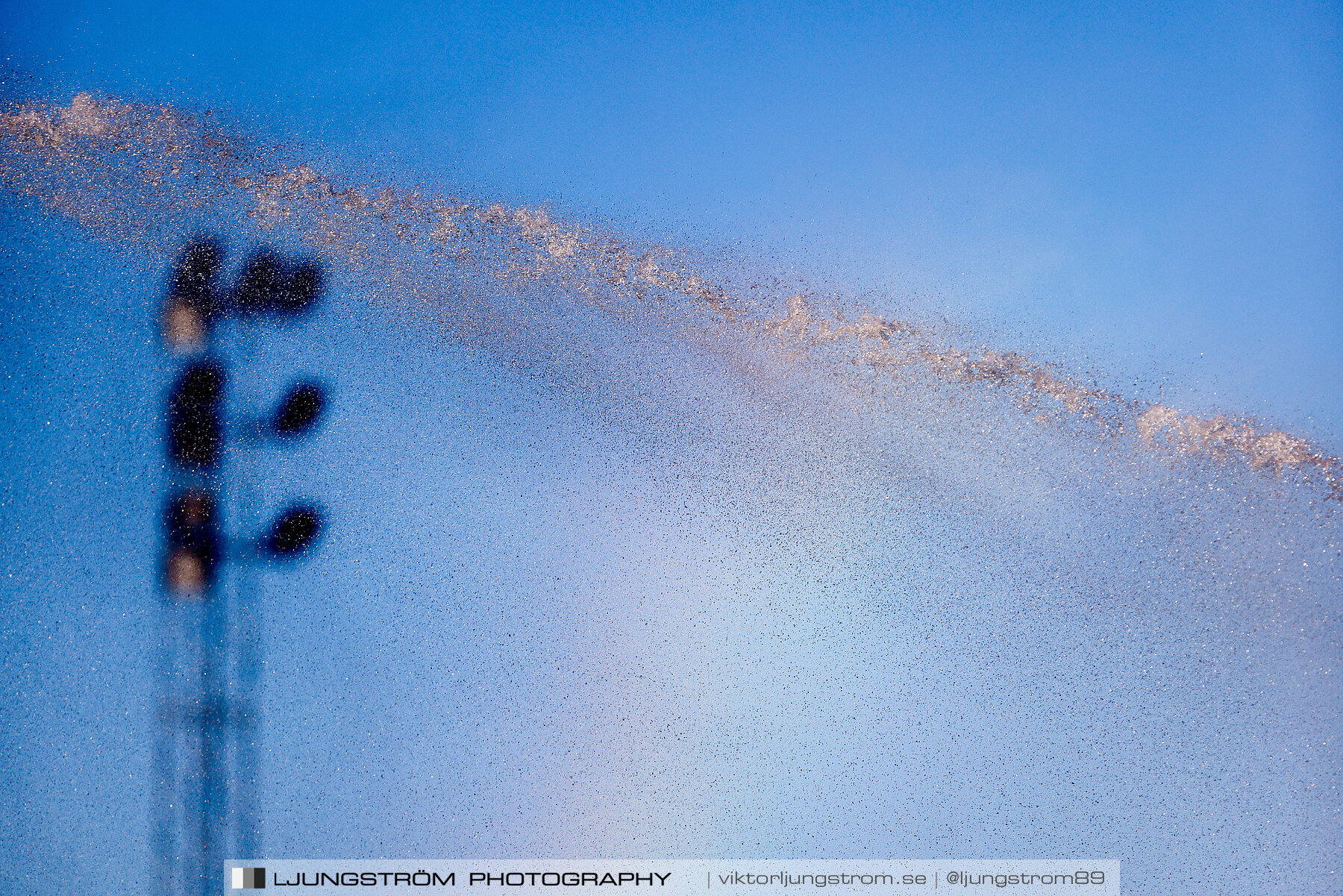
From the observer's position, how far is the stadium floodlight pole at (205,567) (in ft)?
5.87

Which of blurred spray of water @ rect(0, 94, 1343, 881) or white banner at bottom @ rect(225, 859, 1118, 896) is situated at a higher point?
blurred spray of water @ rect(0, 94, 1343, 881)

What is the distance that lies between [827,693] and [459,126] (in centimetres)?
169

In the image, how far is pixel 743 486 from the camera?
1.83 metres

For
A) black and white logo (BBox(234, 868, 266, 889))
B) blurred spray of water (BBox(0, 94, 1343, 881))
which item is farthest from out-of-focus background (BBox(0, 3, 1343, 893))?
black and white logo (BBox(234, 868, 266, 889))

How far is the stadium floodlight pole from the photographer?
1.79 meters

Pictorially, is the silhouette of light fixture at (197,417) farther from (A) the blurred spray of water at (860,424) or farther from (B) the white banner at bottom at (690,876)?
(B) the white banner at bottom at (690,876)

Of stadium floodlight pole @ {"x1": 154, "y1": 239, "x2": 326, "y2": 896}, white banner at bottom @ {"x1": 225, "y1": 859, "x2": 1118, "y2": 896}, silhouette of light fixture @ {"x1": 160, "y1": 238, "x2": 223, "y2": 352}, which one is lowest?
white banner at bottom @ {"x1": 225, "y1": 859, "x2": 1118, "y2": 896}

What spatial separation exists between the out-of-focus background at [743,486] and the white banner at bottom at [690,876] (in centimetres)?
4

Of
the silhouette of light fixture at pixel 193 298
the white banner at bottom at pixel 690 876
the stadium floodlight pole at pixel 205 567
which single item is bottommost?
the white banner at bottom at pixel 690 876

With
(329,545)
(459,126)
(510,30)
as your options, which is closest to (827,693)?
(329,545)

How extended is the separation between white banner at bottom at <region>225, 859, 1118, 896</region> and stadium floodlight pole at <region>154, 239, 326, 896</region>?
0.16 meters

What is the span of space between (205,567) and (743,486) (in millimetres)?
1341

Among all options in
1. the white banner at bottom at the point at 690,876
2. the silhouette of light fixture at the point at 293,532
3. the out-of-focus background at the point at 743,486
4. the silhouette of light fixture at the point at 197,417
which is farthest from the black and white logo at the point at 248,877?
the silhouette of light fixture at the point at 197,417

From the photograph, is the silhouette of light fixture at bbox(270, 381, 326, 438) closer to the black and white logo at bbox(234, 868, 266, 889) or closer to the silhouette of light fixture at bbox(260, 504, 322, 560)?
the silhouette of light fixture at bbox(260, 504, 322, 560)
